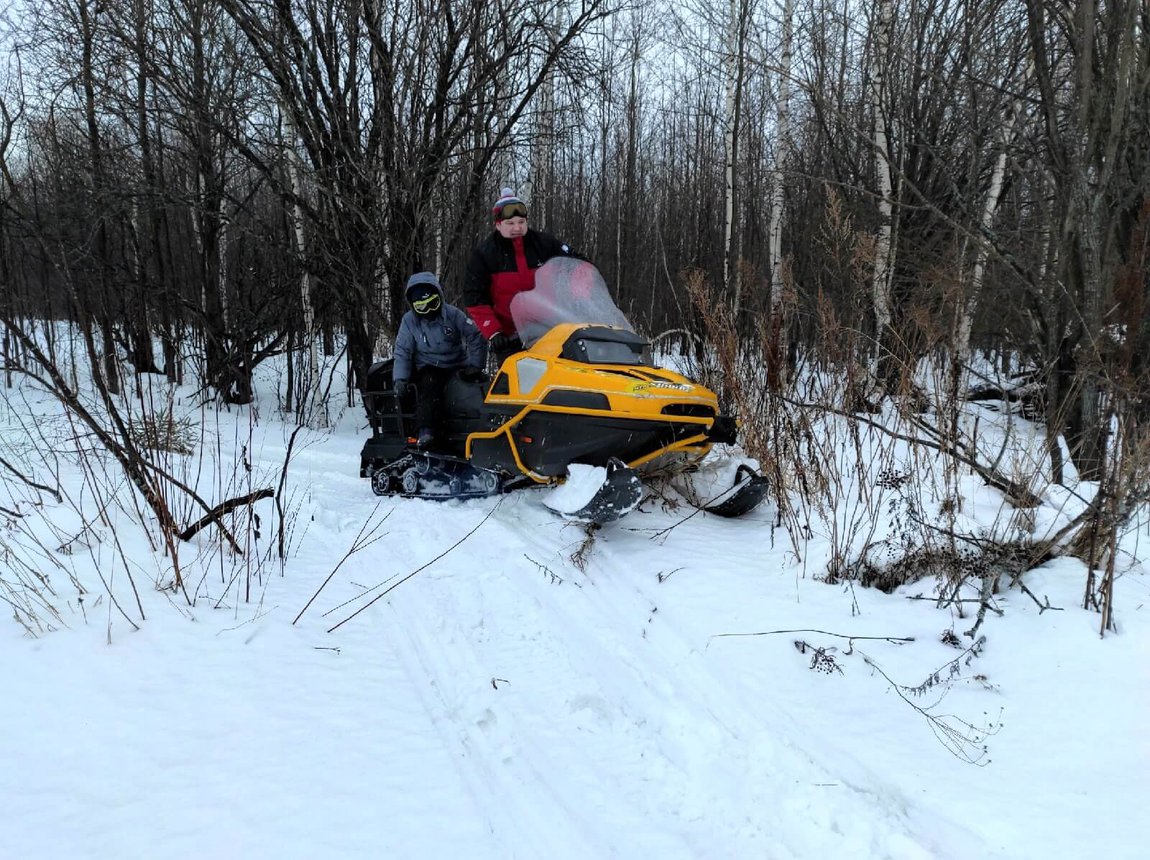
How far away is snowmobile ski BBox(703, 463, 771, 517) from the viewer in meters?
3.61

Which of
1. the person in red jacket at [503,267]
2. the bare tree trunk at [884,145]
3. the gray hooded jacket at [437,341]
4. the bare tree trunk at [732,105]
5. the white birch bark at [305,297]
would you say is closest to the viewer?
the person in red jacket at [503,267]

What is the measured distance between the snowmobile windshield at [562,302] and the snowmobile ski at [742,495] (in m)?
1.14

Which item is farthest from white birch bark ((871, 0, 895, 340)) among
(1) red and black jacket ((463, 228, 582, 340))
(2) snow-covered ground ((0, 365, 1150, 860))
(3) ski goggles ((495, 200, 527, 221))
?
(2) snow-covered ground ((0, 365, 1150, 860))

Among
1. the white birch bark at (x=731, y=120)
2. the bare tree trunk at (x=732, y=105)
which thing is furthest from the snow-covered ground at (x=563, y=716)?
the white birch bark at (x=731, y=120)

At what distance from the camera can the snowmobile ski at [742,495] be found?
11.8ft

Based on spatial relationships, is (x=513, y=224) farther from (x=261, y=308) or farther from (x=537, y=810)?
(x=261, y=308)

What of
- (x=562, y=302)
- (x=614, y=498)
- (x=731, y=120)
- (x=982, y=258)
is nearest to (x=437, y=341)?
(x=562, y=302)

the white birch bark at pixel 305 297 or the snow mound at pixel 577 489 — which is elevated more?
the white birch bark at pixel 305 297

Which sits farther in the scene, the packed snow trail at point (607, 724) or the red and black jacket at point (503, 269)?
the red and black jacket at point (503, 269)

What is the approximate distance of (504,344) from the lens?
14.9 feet

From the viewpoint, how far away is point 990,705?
2.04m

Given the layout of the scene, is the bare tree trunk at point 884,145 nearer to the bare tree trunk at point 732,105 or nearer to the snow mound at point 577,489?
the bare tree trunk at point 732,105

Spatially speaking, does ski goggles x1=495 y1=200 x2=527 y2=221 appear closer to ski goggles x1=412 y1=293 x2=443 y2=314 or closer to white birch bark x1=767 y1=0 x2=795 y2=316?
ski goggles x1=412 y1=293 x2=443 y2=314

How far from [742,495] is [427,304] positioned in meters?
2.62
